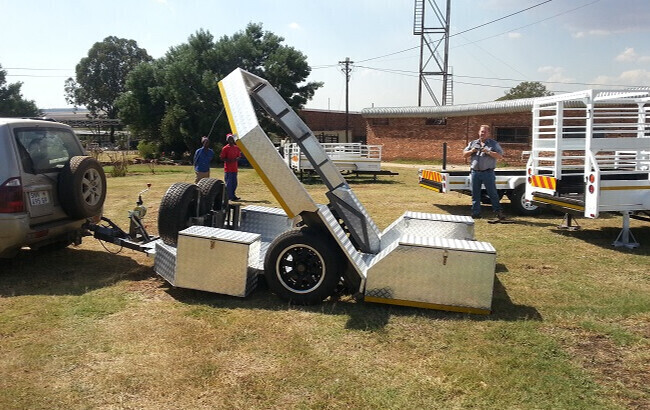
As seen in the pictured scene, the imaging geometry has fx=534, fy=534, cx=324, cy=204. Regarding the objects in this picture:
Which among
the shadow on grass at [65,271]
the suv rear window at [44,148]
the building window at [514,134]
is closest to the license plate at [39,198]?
the suv rear window at [44,148]

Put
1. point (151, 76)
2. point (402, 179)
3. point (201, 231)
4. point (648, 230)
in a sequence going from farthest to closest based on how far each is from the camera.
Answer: point (151, 76) → point (402, 179) → point (648, 230) → point (201, 231)

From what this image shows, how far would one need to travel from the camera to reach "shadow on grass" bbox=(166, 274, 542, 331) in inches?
183

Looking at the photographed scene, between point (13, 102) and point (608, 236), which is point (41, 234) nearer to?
point (608, 236)

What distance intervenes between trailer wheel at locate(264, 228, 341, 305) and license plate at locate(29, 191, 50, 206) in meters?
2.71

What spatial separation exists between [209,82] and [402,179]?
16.6 m

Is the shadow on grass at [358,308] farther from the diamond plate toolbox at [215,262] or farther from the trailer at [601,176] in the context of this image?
the trailer at [601,176]

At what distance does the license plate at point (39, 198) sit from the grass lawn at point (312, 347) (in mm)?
873

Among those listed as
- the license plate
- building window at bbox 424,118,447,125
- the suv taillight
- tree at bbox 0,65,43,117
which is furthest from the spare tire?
tree at bbox 0,65,43,117

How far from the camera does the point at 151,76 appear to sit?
36.4 m

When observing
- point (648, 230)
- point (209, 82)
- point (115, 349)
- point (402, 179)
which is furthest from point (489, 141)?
point (209, 82)

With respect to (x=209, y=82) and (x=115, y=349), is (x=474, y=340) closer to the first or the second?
(x=115, y=349)

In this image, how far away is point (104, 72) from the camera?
84062 mm

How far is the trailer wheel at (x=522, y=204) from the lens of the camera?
1082cm

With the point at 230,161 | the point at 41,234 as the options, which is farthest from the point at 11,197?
the point at 230,161
